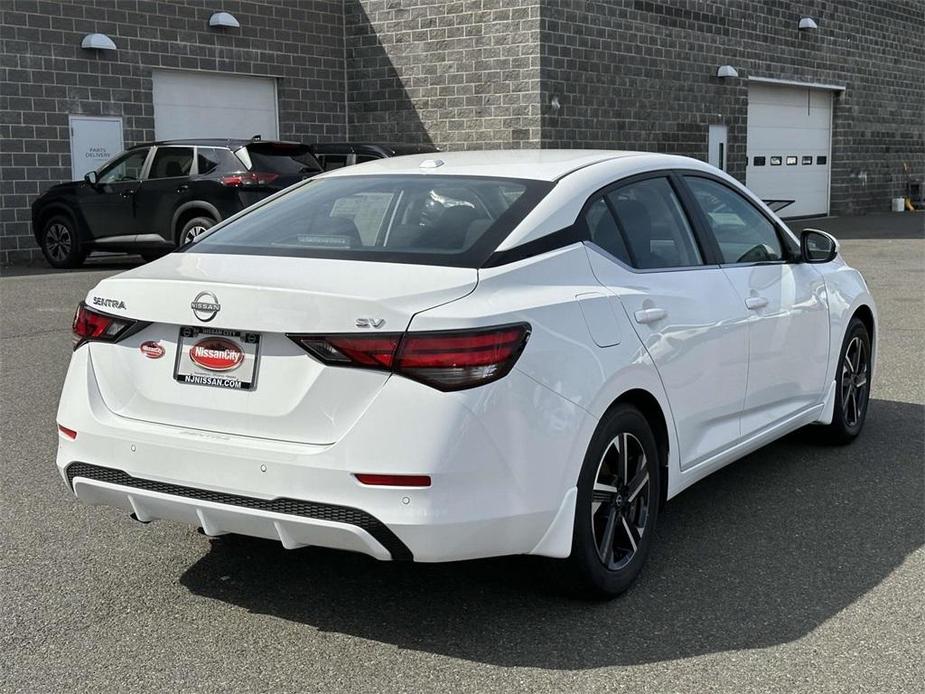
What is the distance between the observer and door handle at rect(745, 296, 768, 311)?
199 inches

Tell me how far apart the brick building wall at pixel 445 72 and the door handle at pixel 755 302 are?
14.9m

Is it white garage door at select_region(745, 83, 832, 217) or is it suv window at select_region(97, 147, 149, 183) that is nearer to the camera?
suv window at select_region(97, 147, 149, 183)

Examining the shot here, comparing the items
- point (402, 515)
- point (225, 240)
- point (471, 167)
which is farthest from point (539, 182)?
point (402, 515)

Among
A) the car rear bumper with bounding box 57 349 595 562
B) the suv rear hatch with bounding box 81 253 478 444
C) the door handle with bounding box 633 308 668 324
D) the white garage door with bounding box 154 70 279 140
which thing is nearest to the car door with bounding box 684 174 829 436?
the door handle with bounding box 633 308 668 324

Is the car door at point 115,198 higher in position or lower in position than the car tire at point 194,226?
higher

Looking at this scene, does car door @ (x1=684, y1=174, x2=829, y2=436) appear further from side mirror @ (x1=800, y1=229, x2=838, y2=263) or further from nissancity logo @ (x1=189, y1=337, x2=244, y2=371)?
nissancity logo @ (x1=189, y1=337, x2=244, y2=371)

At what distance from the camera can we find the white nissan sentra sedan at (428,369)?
3477mm

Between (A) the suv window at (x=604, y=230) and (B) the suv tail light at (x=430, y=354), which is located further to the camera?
(A) the suv window at (x=604, y=230)

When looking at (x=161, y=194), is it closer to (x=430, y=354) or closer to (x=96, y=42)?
(x=96, y=42)

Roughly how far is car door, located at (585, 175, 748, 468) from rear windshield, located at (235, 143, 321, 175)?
1082cm

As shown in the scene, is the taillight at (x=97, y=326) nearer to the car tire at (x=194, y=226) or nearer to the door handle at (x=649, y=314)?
the door handle at (x=649, y=314)

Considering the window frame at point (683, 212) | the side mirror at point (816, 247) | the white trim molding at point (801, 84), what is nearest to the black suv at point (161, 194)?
the side mirror at point (816, 247)

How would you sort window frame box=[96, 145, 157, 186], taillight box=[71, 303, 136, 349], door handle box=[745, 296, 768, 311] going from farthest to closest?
window frame box=[96, 145, 157, 186] → door handle box=[745, 296, 768, 311] → taillight box=[71, 303, 136, 349]

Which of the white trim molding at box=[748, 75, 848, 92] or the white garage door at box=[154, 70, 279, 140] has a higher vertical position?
the white trim molding at box=[748, 75, 848, 92]
